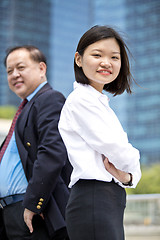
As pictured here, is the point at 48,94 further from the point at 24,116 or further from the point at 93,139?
the point at 93,139

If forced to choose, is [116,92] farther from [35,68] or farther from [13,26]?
[13,26]

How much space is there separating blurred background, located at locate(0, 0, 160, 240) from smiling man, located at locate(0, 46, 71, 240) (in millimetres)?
58422

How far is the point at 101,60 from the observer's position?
1.46 m

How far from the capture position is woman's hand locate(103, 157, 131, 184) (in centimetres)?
134

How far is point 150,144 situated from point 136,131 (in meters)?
3.66

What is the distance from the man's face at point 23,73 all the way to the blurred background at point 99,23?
58104 millimetres

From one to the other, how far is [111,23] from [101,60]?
75965 millimetres

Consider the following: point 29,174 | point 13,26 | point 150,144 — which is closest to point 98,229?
point 29,174

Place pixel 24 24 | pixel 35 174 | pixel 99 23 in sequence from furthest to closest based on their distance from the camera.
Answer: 1. pixel 24 24
2. pixel 99 23
3. pixel 35 174

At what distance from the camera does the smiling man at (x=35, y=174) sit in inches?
74.0

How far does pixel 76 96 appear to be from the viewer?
1.43 meters

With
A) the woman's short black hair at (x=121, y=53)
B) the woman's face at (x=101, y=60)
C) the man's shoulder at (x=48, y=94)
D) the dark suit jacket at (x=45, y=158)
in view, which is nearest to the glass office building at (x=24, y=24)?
the man's shoulder at (x=48, y=94)

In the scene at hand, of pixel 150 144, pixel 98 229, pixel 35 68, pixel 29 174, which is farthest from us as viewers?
pixel 150 144

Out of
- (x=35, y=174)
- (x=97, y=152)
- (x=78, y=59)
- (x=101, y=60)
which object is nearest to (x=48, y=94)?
(x=35, y=174)
